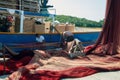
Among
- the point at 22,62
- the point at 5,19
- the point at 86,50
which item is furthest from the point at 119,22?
the point at 5,19

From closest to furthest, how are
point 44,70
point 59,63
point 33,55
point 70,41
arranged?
point 44,70 → point 59,63 → point 33,55 → point 70,41

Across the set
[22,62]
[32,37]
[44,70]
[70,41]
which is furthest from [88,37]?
[44,70]

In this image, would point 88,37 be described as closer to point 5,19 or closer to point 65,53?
point 5,19

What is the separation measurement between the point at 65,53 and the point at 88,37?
17.9ft

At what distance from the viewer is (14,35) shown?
985 cm

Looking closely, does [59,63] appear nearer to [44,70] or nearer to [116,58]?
[44,70]

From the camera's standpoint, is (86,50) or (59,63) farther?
(86,50)

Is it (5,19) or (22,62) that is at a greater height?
(5,19)

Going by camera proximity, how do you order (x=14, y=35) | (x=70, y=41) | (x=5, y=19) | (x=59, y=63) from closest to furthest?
(x=59, y=63)
(x=70, y=41)
(x=14, y=35)
(x=5, y=19)

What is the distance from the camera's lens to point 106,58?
7699mm

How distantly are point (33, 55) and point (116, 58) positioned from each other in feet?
8.13

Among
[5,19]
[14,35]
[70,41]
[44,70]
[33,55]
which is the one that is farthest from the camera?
[5,19]

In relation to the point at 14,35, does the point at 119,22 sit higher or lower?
higher

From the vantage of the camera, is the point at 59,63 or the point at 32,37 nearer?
the point at 59,63
